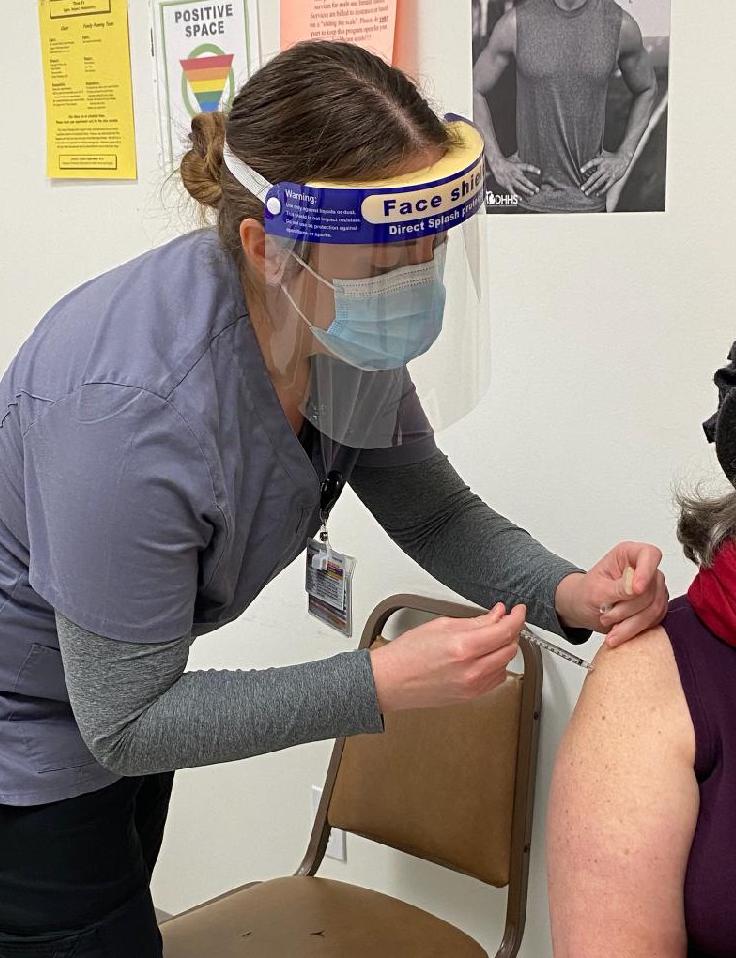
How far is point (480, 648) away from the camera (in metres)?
1.14

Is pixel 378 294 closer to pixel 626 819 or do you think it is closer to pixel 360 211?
pixel 360 211

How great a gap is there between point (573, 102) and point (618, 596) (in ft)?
2.49

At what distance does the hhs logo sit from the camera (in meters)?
1.70

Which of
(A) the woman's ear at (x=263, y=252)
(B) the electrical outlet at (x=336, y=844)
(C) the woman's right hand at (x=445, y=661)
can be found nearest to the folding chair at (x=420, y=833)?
(B) the electrical outlet at (x=336, y=844)

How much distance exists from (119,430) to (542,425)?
87 centimetres

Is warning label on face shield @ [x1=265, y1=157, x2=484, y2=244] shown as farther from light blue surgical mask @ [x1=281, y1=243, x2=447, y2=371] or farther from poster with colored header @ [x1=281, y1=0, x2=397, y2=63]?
poster with colored header @ [x1=281, y1=0, x2=397, y2=63]

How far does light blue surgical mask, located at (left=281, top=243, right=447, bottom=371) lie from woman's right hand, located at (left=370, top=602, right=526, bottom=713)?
280 mm

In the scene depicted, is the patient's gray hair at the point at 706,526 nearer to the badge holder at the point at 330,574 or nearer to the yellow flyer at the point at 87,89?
the badge holder at the point at 330,574

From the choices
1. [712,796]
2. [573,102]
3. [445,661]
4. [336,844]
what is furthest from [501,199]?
[336,844]

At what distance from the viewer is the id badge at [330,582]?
4.46 ft

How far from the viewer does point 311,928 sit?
1702 mm

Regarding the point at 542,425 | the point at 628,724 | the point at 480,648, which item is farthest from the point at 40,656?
the point at 542,425

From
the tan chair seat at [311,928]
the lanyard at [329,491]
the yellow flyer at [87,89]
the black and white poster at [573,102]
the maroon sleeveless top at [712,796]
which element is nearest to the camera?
the maroon sleeveless top at [712,796]

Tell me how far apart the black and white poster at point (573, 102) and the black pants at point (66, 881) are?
1024 mm
